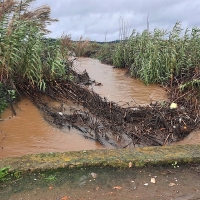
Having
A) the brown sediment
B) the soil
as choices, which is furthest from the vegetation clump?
the soil

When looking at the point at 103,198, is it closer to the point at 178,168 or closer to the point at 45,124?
the point at 178,168

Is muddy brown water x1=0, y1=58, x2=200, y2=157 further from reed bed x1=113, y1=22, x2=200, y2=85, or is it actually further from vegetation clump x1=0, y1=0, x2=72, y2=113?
reed bed x1=113, y1=22, x2=200, y2=85

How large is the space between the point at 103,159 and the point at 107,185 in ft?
1.17

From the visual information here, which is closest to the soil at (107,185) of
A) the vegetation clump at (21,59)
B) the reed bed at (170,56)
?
the vegetation clump at (21,59)

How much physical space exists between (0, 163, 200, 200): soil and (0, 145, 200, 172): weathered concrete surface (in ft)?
0.19

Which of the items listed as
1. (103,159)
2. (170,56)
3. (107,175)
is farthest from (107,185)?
(170,56)

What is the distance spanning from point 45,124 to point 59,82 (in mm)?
1509

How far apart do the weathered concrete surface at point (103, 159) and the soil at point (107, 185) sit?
0.19 ft

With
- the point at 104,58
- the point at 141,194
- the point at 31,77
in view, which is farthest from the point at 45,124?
the point at 104,58

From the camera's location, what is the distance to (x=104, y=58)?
15.9 meters

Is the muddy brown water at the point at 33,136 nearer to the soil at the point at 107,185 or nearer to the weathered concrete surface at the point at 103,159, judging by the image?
the weathered concrete surface at the point at 103,159

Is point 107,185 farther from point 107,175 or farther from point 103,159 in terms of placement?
point 103,159

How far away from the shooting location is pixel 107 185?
244cm

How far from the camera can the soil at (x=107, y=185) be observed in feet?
7.50
